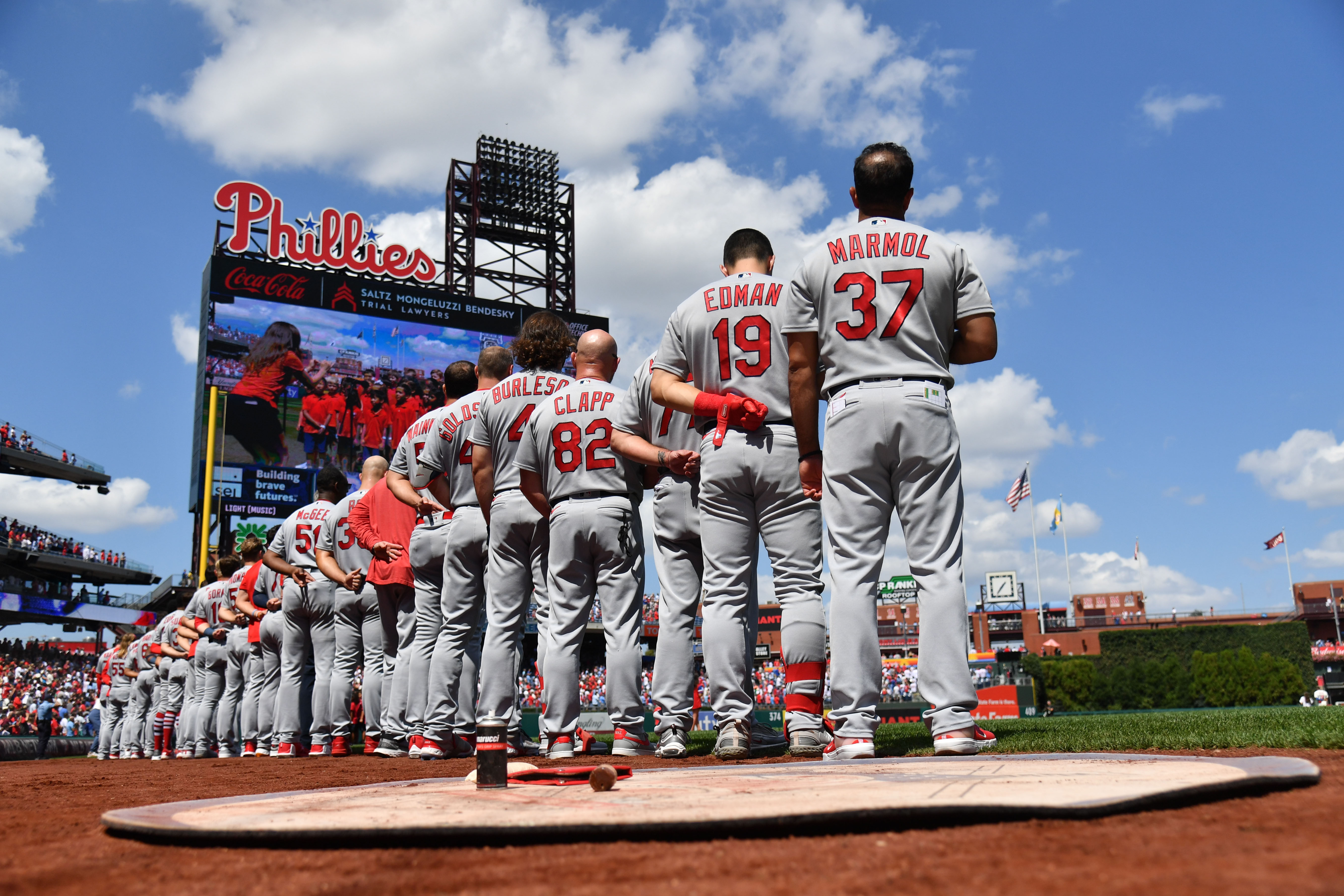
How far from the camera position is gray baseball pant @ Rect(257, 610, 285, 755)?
871 centimetres

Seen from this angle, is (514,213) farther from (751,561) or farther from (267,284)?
(751,561)

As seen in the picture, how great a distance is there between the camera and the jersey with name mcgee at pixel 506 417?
5289 millimetres

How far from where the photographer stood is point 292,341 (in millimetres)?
29250

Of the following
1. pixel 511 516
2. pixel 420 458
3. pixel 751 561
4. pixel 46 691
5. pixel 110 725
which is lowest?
pixel 46 691

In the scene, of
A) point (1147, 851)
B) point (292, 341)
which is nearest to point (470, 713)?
point (1147, 851)

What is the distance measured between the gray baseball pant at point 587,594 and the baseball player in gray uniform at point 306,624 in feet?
10.4

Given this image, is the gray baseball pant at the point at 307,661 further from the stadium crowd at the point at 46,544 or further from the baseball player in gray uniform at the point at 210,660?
the stadium crowd at the point at 46,544

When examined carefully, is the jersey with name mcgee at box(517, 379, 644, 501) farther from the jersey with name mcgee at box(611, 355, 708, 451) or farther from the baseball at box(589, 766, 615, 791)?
the baseball at box(589, 766, 615, 791)

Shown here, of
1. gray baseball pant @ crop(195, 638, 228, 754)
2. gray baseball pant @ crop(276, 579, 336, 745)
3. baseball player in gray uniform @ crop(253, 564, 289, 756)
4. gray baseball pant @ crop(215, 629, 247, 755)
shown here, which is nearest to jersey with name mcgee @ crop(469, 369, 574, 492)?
gray baseball pant @ crop(276, 579, 336, 745)

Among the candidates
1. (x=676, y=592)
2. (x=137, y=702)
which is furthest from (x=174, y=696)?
(x=676, y=592)

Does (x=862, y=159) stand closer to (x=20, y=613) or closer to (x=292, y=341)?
(x=292, y=341)

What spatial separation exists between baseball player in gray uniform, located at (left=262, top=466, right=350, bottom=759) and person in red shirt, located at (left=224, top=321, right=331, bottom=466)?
21.1 m

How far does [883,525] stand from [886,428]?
36cm

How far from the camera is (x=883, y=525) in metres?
3.49
